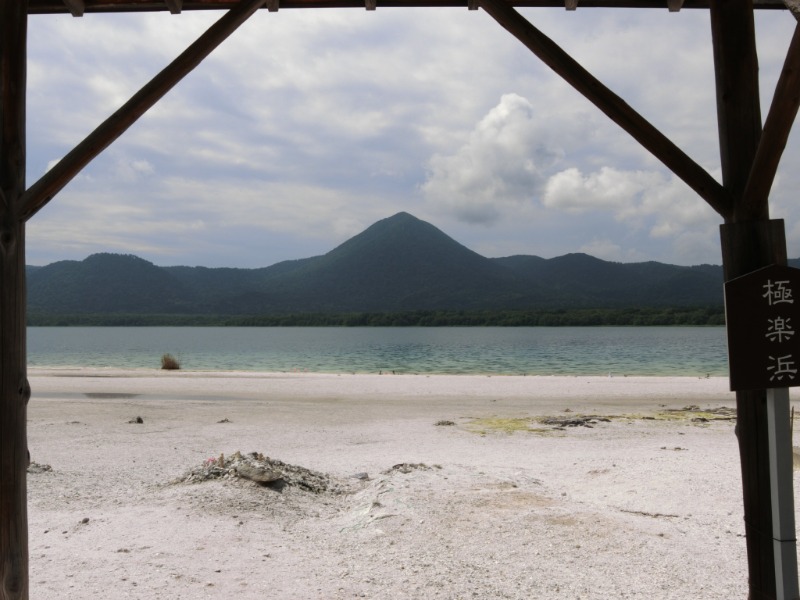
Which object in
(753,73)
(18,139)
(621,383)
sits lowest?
(621,383)

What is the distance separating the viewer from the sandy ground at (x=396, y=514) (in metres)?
4.10

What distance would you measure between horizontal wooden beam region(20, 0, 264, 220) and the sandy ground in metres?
2.42

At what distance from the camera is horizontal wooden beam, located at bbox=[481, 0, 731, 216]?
3197 millimetres

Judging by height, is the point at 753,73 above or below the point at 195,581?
above

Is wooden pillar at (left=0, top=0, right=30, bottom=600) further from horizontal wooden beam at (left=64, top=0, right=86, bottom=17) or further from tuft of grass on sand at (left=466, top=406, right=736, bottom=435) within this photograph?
tuft of grass on sand at (left=466, top=406, right=736, bottom=435)

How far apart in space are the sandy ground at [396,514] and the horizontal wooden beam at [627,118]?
2500 millimetres

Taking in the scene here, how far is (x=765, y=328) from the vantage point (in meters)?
3.08

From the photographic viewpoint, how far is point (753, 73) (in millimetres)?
3270

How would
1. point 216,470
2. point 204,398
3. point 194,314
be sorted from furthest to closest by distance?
point 194,314 < point 204,398 < point 216,470

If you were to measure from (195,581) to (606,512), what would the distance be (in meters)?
3.44

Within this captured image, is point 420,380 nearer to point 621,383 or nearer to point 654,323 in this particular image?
point 621,383

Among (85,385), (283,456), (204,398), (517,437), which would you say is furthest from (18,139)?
(85,385)

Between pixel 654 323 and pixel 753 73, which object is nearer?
pixel 753 73

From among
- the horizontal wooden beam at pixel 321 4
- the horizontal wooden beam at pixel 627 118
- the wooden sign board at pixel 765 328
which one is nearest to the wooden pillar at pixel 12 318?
the horizontal wooden beam at pixel 321 4
